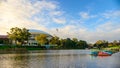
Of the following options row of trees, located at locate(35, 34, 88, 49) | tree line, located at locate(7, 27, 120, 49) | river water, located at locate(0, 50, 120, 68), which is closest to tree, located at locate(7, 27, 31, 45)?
tree line, located at locate(7, 27, 120, 49)

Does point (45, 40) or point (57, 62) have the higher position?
point (45, 40)

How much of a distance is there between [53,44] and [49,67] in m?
110

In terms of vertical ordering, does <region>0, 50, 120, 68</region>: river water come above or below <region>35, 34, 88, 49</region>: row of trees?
below

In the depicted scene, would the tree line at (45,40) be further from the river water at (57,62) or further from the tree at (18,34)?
the river water at (57,62)

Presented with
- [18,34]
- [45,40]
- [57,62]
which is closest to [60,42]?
[45,40]

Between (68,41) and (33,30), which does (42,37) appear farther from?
(33,30)

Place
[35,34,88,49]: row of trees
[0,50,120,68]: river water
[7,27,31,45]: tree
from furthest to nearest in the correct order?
[35,34,88,49]: row of trees, [7,27,31,45]: tree, [0,50,120,68]: river water

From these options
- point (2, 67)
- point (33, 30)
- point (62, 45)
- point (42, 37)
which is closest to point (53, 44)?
point (62, 45)

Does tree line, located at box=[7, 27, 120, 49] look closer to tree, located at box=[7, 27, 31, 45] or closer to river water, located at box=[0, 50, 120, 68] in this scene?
tree, located at box=[7, 27, 31, 45]

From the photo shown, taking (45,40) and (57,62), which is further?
(45,40)

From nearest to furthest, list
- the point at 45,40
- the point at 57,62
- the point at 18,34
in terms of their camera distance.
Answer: the point at 57,62 < the point at 18,34 < the point at 45,40

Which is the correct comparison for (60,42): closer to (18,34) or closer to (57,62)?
(18,34)

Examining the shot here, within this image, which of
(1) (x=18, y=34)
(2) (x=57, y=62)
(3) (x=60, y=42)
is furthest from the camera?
(3) (x=60, y=42)

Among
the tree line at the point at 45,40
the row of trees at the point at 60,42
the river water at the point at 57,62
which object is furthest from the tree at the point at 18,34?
the river water at the point at 57,62
